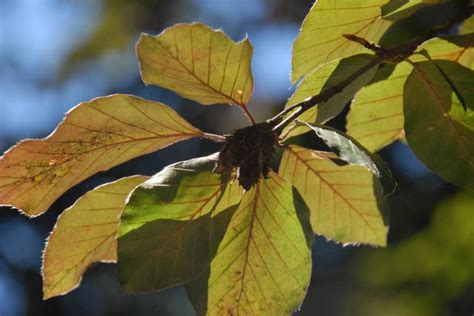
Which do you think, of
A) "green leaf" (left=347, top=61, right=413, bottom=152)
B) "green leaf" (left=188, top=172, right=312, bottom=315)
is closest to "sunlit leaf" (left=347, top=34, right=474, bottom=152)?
"green leaf" (left=347, top=61, right=413, bottom=152)

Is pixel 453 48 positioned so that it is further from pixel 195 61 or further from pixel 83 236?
pixel 83 236

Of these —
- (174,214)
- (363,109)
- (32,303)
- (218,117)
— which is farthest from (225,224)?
(32,303)

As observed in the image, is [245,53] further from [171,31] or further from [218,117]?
[218,117]

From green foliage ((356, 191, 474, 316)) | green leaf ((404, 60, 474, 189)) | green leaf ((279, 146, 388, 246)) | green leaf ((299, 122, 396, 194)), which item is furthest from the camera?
green foliage ((356, 191, 474, 316))

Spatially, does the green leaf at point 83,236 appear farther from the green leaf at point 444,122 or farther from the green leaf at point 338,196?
the green leaf at point 444,122

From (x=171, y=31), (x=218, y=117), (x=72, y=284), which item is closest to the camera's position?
(x=171, y=31)

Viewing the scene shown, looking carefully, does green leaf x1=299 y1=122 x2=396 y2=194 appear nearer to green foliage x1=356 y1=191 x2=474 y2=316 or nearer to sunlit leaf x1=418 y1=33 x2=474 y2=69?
sunlit leaf x1=418 y1=33 x2=474 y2=69
